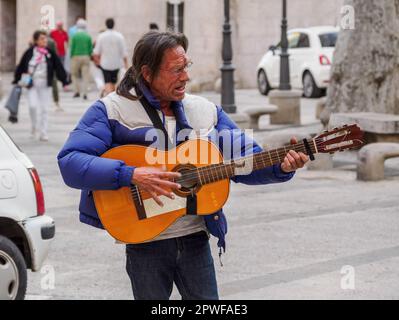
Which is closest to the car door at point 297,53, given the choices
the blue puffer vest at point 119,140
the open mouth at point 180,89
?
the blue puffer vest at point 119,140

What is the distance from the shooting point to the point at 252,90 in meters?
32.8

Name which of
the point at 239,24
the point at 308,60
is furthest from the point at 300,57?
the point at 239,24

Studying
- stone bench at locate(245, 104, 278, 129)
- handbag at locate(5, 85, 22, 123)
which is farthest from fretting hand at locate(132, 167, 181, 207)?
stone bench at locate(245, 104, 278, 129)

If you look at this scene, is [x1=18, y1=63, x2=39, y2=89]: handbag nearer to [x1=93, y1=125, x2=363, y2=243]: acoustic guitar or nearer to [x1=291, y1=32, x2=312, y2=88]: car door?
[x1=291, y1=32, x2=312, y2=88]: car door

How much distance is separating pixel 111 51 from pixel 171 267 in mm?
17421

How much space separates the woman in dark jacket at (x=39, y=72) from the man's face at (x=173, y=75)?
12.8 meters

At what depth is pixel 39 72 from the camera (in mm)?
17406

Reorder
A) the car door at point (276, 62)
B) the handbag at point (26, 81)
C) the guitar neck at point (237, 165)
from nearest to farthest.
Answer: the guitar neck at point (237, 165), the handbag at point (26, 81), the car door at point (276, 62)


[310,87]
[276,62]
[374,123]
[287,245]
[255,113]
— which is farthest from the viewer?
[276,62]

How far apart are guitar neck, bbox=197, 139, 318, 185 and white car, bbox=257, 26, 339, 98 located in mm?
23060

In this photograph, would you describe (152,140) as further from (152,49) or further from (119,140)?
(152,49)

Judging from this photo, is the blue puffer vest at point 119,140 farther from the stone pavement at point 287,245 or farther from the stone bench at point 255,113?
the stone bench at point 255,113

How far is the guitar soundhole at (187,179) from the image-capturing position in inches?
188

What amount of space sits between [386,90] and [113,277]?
8932 millimetres
